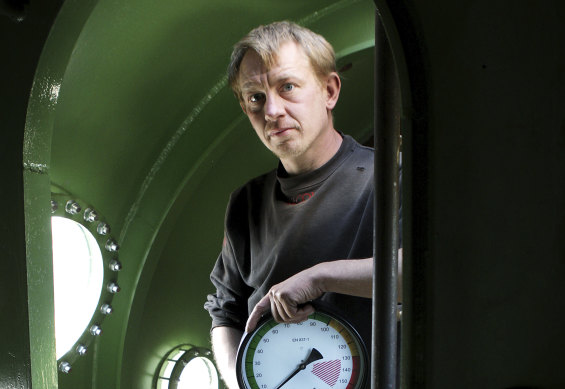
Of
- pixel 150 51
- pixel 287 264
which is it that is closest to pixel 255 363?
pixel 287 264

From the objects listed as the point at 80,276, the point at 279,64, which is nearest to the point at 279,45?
the point at 279,64

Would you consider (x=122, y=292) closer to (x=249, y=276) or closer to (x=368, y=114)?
(x=249, y=276)

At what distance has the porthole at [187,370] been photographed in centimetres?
201

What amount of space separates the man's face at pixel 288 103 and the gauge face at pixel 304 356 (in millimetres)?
396

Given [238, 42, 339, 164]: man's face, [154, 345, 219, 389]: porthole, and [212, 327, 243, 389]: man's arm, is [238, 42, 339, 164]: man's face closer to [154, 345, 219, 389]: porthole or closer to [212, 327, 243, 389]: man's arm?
[212, 327, 243, 389]: man's arm

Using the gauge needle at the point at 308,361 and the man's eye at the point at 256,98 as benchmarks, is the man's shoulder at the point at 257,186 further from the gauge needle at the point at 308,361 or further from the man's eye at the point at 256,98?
the gauge needle at the point at 308,361

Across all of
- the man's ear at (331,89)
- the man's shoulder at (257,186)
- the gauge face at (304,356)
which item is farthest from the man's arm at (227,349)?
the man's ear at (331,89)

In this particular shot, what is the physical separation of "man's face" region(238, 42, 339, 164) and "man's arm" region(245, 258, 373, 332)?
1.01ft

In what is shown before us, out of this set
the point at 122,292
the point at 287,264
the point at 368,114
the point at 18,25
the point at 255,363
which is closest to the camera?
the point at 18,25

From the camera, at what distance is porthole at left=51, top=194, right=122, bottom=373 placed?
1743 millimetres

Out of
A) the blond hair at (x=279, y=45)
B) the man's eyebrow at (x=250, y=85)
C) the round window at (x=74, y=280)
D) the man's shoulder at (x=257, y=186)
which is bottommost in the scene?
the round window at (x=74, y=280)

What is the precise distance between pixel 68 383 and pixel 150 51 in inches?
33.2

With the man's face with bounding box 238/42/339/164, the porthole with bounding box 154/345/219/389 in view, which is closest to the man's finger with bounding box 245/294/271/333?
the man's face with bounding box 238/42/339/164

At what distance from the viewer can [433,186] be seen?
27.3 inches
